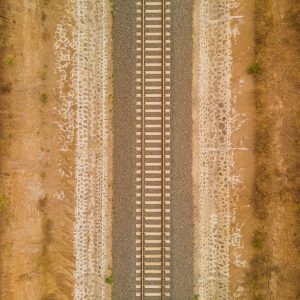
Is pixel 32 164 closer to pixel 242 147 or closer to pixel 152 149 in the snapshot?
pixel 152 149

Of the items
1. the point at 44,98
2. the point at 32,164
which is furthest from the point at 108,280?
the point at 44,98

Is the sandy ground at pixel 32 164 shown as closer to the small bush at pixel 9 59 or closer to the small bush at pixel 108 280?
the small bush at pixel 9 59

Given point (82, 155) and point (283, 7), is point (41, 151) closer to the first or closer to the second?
point (82, 155)

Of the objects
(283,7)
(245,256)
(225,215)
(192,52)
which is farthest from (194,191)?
(283,7)

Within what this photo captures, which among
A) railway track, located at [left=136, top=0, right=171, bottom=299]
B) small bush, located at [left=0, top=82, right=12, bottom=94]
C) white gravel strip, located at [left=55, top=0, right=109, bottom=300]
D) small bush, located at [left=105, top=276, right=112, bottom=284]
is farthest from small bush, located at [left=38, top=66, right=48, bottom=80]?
small bush, located at [left=105, top=276, right=112, bottom=284]

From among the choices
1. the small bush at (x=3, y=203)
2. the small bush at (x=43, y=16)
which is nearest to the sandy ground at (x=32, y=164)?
the small bush at (x=43, y=16)

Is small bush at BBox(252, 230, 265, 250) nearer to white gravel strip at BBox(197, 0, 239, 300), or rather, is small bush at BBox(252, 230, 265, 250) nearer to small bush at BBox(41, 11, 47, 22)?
white gravel strip at BBox(197, 0, 239, 300)

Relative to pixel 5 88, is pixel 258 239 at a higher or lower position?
lower
